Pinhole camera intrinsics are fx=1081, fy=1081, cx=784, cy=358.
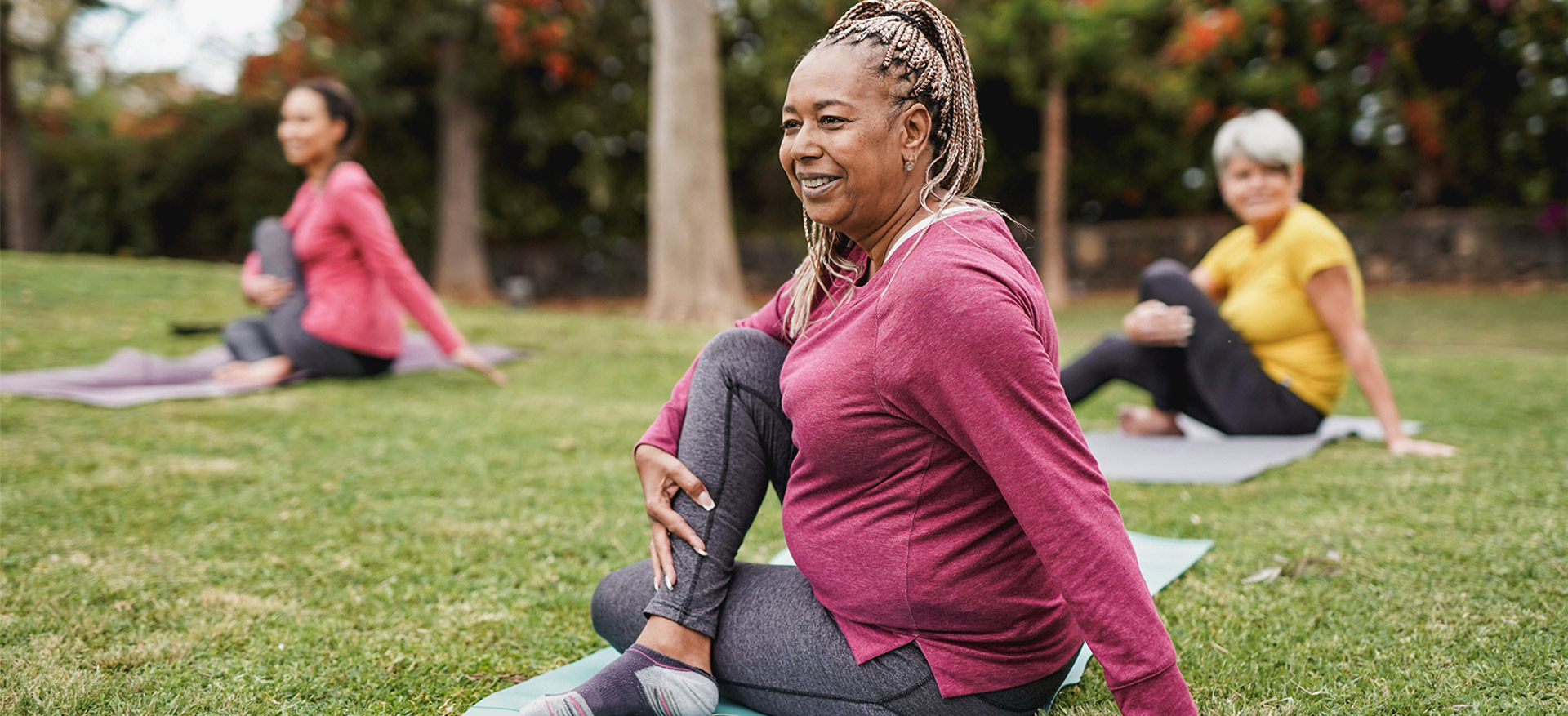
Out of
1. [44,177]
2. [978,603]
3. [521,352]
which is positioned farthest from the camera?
[44,177]

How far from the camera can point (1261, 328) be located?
174 inches

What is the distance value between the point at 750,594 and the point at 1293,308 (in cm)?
324

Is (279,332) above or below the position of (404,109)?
below

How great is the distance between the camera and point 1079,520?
147cm

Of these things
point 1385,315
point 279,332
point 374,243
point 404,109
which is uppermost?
point 404,109

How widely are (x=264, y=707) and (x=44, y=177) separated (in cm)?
1865

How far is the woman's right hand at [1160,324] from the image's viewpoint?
164 inches

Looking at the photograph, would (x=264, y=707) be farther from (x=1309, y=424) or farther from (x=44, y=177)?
(x=44, y=177)

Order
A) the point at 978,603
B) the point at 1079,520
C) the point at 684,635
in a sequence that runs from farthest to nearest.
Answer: the point at 684,635 → the point at 978,603 → the point at 1079,520

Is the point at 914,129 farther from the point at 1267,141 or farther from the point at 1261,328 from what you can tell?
the point at 1261,328

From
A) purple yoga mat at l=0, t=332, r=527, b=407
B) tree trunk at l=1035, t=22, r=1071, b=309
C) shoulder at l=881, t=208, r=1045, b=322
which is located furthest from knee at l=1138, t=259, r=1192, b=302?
tree trunk at l=1035, t=22, r=1071, b=309

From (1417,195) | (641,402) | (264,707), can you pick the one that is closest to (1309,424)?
(641,402)

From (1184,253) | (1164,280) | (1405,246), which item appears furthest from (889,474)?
(1405,246)

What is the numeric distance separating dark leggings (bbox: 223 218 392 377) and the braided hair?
15.8ft
